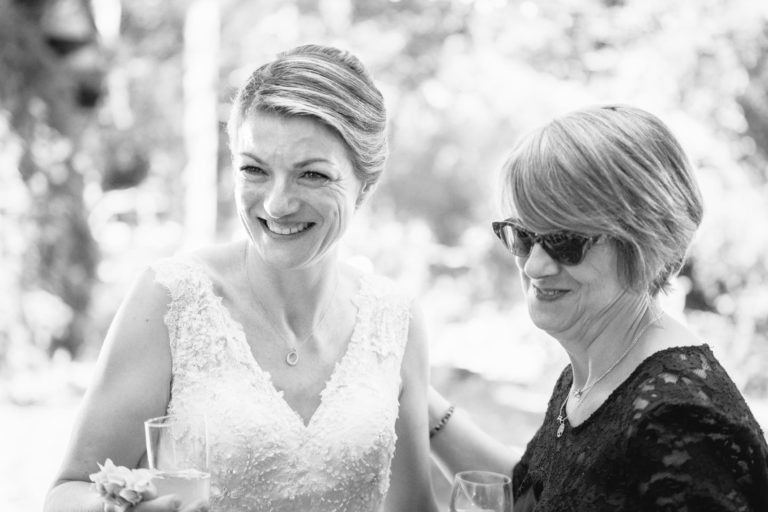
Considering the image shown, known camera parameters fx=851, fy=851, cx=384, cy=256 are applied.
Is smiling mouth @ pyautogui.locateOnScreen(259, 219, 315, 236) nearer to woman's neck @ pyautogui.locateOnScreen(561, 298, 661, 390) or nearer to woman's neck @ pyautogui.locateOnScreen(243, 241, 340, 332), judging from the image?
woman's neck @ pyautogui.locateOnScreen(243, 241, 340, 332)

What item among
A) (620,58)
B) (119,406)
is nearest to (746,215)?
(620,58)

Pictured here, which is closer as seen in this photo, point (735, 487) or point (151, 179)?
point (735, 487)

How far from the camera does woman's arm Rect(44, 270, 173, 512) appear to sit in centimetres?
257

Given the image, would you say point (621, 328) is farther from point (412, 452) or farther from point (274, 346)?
point (274, 346)

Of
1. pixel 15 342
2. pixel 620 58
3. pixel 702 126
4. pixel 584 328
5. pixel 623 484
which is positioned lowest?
pixel 15 342

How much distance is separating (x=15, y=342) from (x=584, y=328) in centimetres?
786

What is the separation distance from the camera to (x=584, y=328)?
96.4 inches

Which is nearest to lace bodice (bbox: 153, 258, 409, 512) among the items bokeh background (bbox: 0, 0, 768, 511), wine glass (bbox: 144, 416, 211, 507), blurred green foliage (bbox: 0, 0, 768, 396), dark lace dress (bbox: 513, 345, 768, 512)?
wine glass (bbox: 144, 416, 211, 507)

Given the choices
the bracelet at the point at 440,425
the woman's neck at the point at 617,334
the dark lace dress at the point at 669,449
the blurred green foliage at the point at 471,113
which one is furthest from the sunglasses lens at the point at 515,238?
the blurred green foliage at the point at 471,113

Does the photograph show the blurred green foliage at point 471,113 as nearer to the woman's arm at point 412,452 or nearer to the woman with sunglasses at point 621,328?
the woman's arm at point 412,452

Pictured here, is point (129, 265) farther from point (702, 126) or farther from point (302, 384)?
point (302, 384)

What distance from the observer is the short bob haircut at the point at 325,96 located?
272 centimetres

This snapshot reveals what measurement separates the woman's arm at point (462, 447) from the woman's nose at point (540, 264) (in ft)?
3.22

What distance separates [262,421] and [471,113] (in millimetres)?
7155
